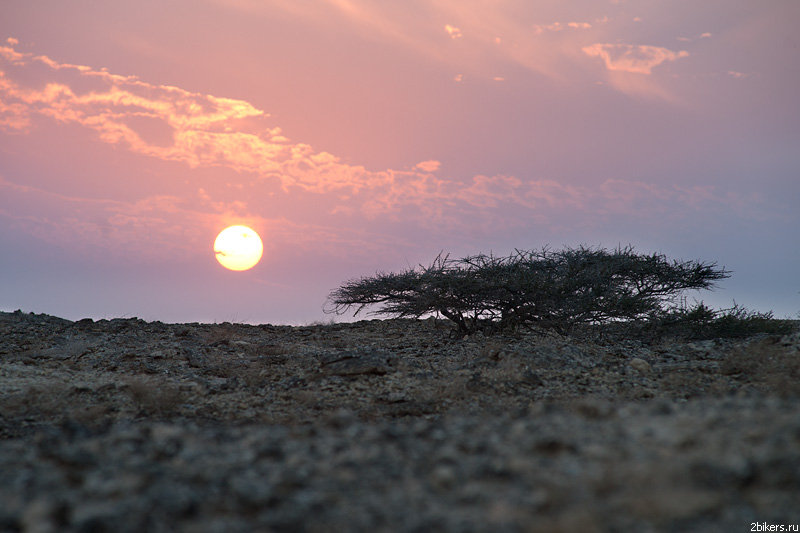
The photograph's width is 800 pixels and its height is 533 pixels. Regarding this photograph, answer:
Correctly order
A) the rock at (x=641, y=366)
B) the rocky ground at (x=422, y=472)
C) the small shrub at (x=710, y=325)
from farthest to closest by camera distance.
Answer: the small shrub at (x=710, y=325)
the rock at (x=641, y=366)
the rocky ground at (x=422, y=472)

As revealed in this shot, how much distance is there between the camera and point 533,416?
627cm

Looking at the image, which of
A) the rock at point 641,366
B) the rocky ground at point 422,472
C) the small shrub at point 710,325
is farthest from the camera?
the small shrub at point 710,325

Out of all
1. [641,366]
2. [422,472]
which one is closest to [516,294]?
[641,366]

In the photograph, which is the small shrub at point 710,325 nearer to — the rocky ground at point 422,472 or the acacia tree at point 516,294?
the acacia tree at point 516,294

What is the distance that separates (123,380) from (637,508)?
11.3 meters

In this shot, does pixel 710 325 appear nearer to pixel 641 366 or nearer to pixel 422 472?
pixel 641 366

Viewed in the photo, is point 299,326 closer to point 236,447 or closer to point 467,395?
point 467,395

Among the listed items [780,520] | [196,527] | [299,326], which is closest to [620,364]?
[780,520]

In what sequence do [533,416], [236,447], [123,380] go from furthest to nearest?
[123,380]
[533,416]
[236,447]

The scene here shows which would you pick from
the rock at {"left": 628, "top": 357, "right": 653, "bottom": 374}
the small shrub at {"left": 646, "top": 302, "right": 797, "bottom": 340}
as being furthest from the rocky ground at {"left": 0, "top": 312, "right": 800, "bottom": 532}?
the small shrub at {"left": 646, "top": 302, "right": 797, "bottom": 340}

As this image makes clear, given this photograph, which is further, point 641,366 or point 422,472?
point 641,366

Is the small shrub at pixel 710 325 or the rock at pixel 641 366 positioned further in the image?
the small shrub at pixel 710 325

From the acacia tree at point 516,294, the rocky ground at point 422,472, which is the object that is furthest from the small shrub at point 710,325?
the rocky ground at point 422,472

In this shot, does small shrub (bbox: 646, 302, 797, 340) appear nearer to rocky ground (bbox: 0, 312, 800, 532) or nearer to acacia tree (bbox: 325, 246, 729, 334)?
acacia tree (bbox: 325, 246, 729, 334)
